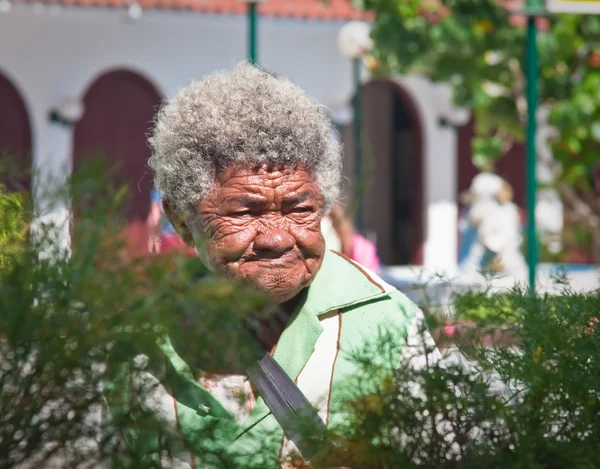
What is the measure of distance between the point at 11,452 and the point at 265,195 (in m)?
1.07

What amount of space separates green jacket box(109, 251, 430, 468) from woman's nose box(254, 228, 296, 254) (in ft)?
0.53

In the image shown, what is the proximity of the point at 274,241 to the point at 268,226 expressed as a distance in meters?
0.05

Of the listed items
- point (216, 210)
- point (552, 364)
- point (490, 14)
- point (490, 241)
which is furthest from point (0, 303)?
point (490, 241)

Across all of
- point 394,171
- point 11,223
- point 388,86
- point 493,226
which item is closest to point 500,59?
point 493,226

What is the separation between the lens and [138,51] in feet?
53.0

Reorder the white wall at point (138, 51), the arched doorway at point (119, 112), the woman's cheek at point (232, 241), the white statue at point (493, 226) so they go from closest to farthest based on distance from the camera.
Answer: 1. the woman's cheek at point (232, 241)
2. the white statue at point (493, 226)
3. the white wall at point (138, 51)
4. the arched doorway at point (119, 112)

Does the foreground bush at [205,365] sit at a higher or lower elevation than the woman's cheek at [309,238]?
higher

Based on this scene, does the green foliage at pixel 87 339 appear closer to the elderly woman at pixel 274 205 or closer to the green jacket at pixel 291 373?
the green jacket at pixel 291 373

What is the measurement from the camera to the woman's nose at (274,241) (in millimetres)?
2234

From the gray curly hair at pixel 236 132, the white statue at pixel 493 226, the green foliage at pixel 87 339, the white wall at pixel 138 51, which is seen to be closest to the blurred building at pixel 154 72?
the white wall at pixel 138 51

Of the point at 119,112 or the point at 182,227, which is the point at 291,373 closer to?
the point at 182,227

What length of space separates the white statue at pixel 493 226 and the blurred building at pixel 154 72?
150cm

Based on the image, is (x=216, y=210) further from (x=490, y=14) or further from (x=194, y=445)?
(x=490, y=14)

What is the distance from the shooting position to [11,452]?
4.20 ft
